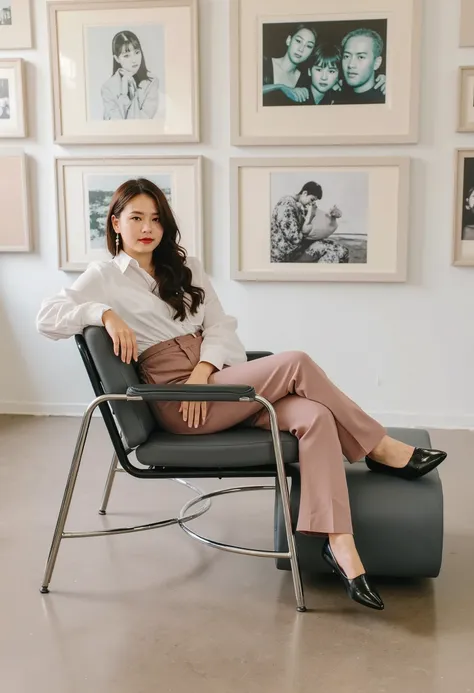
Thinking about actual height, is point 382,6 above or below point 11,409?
above

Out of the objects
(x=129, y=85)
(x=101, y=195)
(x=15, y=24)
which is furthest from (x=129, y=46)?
(x=101, y=195)

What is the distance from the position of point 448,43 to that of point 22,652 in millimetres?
3077

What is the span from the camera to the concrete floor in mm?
1643

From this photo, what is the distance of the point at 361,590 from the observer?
186cm

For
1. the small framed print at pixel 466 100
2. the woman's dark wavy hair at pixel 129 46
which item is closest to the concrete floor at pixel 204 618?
the small framed print at pixel 466 100

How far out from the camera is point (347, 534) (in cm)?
191

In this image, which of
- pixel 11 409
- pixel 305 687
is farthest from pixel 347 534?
pixel 11 409

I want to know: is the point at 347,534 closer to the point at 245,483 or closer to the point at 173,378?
the point at 173,378

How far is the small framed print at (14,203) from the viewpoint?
3732mm

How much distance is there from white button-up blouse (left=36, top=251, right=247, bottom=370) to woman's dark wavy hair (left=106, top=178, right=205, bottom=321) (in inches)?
1.1

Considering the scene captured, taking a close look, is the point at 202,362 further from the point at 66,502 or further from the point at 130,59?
A: the point at 130,59

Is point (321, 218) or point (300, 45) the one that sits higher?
point (300, 45)

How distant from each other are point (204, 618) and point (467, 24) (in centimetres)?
286

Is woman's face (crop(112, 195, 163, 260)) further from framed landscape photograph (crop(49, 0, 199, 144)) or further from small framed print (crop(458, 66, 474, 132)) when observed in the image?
small framed print (crop(458, 66, 474, 132))
